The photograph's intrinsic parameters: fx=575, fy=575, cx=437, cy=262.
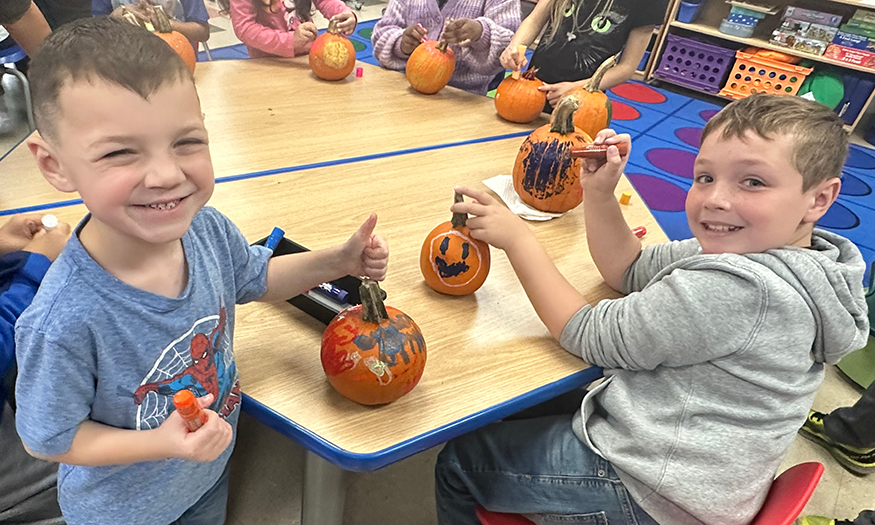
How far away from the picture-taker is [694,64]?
4801 mm

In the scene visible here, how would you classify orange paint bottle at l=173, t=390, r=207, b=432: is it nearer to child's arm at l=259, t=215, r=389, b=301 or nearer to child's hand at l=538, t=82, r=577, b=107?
child's arm at l=259, t=215, r=389, b=301

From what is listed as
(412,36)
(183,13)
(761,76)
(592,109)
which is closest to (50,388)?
(592,109)

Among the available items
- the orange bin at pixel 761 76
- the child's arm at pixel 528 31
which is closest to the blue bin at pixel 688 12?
the orange bin at pixel 761 76

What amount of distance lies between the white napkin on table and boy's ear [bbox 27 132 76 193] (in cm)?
102

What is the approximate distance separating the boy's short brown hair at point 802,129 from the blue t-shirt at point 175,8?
221 centimetres

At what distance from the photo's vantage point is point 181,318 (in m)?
0.77

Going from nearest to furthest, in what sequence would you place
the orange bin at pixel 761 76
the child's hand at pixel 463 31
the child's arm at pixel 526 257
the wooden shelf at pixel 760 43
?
1. the child's arm at pixel 526 257
2. the child's hand at pixel 463 31
3. the wooden shelf at pixel 760 43
4. the orange bin at pixel 761 76

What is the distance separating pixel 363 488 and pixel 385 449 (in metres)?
0.97

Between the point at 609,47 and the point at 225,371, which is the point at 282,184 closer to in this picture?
the point at 225,371

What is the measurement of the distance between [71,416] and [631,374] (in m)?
0.84

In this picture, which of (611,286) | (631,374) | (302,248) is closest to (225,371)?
(302,248)

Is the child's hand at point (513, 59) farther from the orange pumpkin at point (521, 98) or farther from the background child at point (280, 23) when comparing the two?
the background child at point (280, 23)

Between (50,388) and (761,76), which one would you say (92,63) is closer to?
(50,388)

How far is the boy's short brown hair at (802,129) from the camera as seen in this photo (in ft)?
3.01
